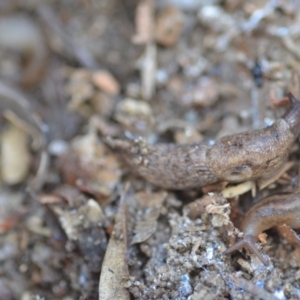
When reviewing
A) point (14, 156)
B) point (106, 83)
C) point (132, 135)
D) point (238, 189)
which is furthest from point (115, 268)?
point (106, 83)

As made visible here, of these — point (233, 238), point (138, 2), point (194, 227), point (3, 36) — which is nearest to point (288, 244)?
point (233, 238)

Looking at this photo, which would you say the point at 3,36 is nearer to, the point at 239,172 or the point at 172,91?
the point at 172,91

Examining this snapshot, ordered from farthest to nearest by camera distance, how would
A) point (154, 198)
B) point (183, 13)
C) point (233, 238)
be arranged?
point (183, 13), point (154, 198), point (233, 238)

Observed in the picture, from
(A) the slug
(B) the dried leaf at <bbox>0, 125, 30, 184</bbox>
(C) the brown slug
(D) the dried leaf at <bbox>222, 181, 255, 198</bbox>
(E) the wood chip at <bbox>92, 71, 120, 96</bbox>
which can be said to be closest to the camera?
(C) the brown slug

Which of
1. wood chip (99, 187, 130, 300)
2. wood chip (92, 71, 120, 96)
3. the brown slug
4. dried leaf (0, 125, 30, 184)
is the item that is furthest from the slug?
dried leaf (0, 125, 30, 184)

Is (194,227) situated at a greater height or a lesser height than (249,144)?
lesser

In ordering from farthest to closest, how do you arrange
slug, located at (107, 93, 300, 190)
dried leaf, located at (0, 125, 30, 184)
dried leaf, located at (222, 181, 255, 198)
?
dried leaf, located at (0, 125, 30, 184) < dried leaf, located at (222, 181, 255, 198) < slug, located at (107, 93, 300, 190)

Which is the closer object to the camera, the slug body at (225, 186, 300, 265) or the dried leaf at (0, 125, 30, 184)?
the slug body at (225, 186, 300, 265)

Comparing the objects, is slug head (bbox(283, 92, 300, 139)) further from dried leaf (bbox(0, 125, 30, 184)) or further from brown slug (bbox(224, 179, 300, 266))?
dried leaf (bbox(0, 125, 30, 184))
